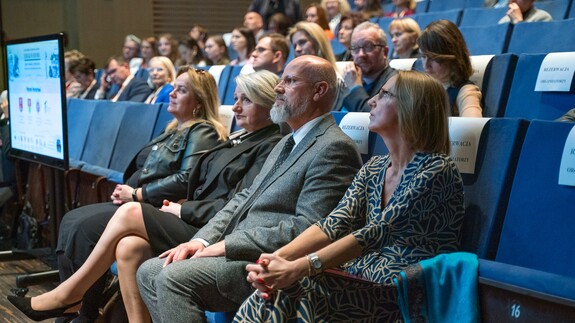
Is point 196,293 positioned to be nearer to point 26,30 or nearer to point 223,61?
point 223,61

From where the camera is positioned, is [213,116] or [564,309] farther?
[213,116]

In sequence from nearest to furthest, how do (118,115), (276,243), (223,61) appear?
(276,243)
(118,115)
(223,61)

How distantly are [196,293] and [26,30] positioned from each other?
24.0 ft

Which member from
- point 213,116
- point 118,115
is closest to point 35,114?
point 118,115

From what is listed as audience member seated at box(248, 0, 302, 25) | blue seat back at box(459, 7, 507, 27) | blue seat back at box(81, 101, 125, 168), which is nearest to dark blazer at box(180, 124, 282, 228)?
blue seat back at box(81, 101, 125, 168)

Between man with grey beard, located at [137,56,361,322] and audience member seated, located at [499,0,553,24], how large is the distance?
2.09 m

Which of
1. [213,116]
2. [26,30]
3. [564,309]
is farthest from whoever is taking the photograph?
[26,30]

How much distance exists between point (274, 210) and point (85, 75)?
179 inches

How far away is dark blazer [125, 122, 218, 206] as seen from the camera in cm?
292

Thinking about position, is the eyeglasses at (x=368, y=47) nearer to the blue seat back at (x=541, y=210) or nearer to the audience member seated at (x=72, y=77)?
the blue seat back at (x=541, y=210)

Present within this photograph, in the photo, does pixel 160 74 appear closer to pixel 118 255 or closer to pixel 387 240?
pixel 118 255

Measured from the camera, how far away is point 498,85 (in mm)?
2744

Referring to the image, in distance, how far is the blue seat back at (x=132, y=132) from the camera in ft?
13.1

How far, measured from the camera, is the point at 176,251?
2.33 metres
